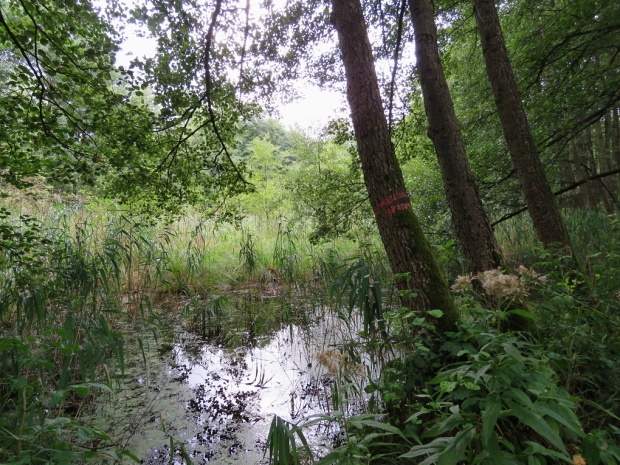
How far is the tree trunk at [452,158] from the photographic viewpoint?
2516mm

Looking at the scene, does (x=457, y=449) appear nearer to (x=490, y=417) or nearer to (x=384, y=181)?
(x=490, y=417)

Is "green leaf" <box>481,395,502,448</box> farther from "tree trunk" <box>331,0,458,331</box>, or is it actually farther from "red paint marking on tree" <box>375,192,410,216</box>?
"red paint marking on tree" <box>375,192,410,216</box>

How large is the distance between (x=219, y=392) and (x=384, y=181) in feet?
7.99

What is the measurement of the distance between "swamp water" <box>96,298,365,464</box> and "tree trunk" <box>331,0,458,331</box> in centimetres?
67

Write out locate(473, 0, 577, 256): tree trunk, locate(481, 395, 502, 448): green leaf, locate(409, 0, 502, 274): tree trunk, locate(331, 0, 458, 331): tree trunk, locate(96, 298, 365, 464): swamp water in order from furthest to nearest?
locate(473, 0, 577, 256): tree trunk → locate(409, 0, 502, 274): tree trunk → locate(96, 298, 365, 464): swamp water → locate(331, 0, 458, 331): tree trunk → locate(481, 395, 502, 448): green leaf

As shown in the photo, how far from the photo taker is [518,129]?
3.26 metres

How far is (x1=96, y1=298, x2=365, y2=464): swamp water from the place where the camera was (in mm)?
2396

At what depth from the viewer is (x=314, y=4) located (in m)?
4.67

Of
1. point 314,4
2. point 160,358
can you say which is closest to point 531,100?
point 314,4

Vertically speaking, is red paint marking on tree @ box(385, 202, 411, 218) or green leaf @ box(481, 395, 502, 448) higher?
red paint marking on tree @ box(385, 202, 411, 218)

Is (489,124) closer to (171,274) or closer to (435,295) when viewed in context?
(435,295)

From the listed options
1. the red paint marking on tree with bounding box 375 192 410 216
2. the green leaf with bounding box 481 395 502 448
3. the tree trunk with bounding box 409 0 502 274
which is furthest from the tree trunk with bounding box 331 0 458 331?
the green leaf with bounding box 481 395 502 448

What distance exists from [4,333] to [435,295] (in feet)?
13.4

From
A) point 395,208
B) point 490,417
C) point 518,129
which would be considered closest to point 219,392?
point 395,208
